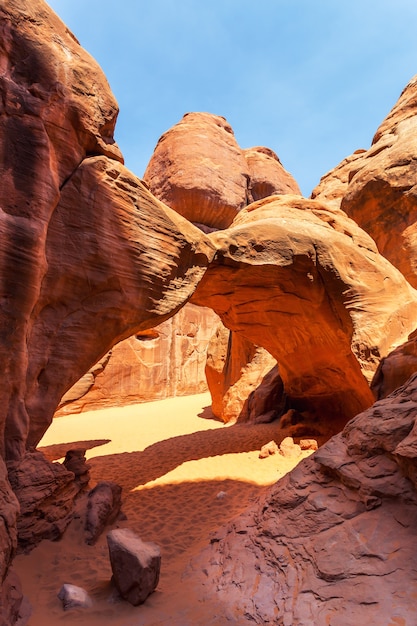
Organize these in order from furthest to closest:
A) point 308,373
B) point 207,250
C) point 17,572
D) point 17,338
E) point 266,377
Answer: point 266,377 → point 308,373 → point 207,250 → point 17,338 → point 17,572

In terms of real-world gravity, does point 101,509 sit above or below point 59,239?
below

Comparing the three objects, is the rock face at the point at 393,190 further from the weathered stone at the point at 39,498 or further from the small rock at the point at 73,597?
the small rock at the point at 73,597

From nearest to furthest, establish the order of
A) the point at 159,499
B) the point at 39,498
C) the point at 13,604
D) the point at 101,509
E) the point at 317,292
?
the point at 13,604 < the point at 39,498 < the point at 101,509 < the point at 159,499 < the point at 317,292

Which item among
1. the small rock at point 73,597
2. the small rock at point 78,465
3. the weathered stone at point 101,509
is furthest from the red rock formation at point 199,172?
the small rock at point 73,597

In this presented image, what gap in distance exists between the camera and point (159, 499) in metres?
5.97

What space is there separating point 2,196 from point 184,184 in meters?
16.2

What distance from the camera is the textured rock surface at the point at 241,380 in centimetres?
1160

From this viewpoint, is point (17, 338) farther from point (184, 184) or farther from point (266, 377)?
point (184, 184)

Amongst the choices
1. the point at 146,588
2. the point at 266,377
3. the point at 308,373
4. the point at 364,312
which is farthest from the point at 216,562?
the point at 266,377

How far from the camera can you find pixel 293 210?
27.9 ft

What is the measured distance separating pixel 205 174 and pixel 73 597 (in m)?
18.7

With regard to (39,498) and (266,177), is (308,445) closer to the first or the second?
(39,498)

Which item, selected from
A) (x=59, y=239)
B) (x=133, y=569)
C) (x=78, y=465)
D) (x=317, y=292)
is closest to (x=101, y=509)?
(x=78, y=465)

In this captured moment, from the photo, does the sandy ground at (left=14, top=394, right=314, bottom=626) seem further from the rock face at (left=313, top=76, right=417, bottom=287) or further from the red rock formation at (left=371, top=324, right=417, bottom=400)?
the rock face at (left=313, top=76, right=417, bottom=287)
